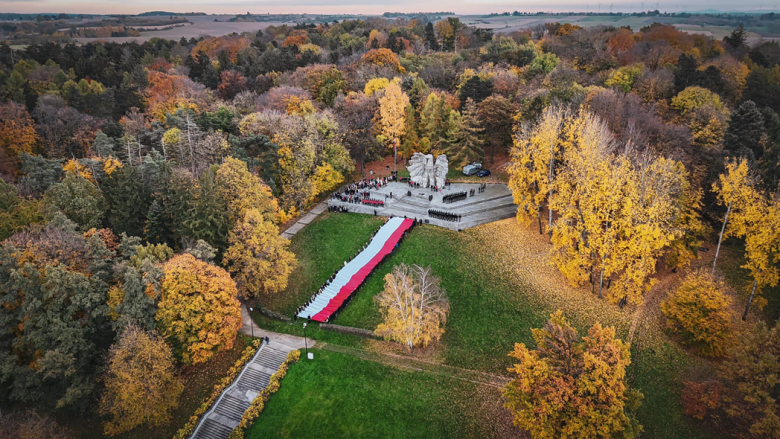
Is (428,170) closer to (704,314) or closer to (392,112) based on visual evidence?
(392,112)

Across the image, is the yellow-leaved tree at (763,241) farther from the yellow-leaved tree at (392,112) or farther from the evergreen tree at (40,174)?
the evergreen tree at (40,174)

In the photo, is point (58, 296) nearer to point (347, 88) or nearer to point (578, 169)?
point (578, 169)

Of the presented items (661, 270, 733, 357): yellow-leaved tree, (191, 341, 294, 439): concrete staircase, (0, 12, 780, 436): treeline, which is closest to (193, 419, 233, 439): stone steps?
(191, 341, 294, 439): concrete staircase

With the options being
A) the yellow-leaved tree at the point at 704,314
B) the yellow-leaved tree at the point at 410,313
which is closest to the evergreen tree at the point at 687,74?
the yellow-leaved tree at the point at 704,314

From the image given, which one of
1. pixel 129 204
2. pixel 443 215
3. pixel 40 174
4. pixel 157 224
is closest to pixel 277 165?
pixel 157 224

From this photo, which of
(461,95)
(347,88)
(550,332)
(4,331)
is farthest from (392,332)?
(347,88)

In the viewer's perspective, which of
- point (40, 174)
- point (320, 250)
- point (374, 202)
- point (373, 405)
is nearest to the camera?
point (373, 405)
